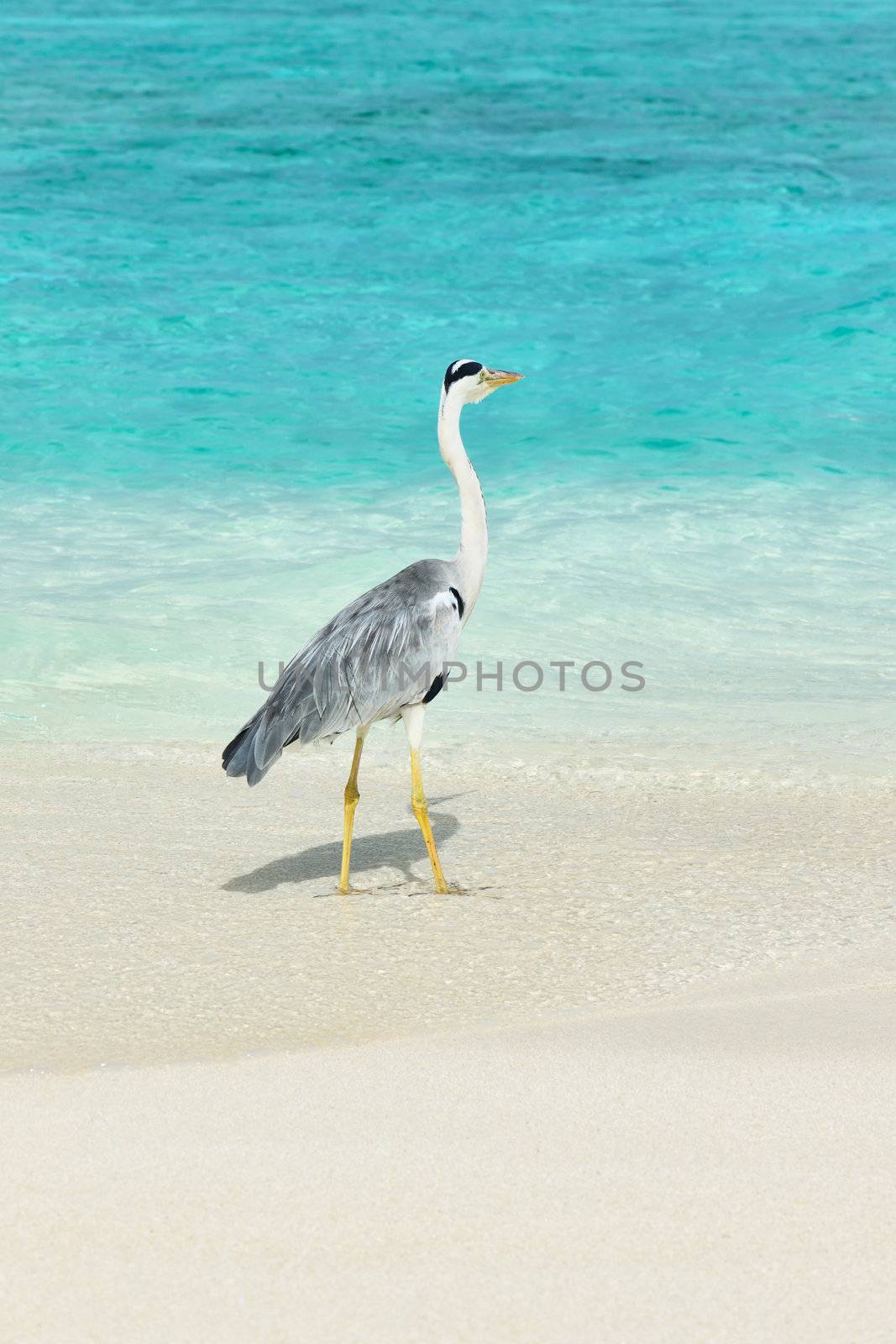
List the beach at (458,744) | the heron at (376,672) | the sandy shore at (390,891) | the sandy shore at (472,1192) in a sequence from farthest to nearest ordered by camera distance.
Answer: the heron at (376,672) → the sandy shore at (390,891) → the beach at (458,744) → the sandy shore at (472,1192)

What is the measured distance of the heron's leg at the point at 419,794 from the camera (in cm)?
518

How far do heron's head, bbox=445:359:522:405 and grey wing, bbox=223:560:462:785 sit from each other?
2.55ft

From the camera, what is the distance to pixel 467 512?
5730 mm

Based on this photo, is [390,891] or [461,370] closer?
[390,891]

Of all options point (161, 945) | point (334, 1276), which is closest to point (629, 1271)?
point (334, 1276)

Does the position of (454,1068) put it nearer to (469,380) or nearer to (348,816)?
(348,816)

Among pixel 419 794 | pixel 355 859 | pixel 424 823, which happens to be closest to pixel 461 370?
pixel 419 794

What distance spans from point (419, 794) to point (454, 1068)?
1.78m

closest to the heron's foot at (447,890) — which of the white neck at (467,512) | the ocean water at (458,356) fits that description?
the white neck at (467,512)

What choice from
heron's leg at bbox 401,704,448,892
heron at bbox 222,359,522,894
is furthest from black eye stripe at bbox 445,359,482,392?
heron's leg at bbox 401,704,448,892

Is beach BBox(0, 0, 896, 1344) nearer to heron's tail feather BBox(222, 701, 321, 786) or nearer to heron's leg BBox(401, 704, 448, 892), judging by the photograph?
heron's leg BBox(401, 704, 448, 892)

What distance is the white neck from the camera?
5672 mm

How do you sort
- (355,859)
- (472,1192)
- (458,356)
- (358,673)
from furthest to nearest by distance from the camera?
(458,356), (355,859), (358,673), (472,1192)

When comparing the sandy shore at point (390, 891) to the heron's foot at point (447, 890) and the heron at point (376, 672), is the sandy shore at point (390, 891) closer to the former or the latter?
the heron's foot at point (447, 890)
